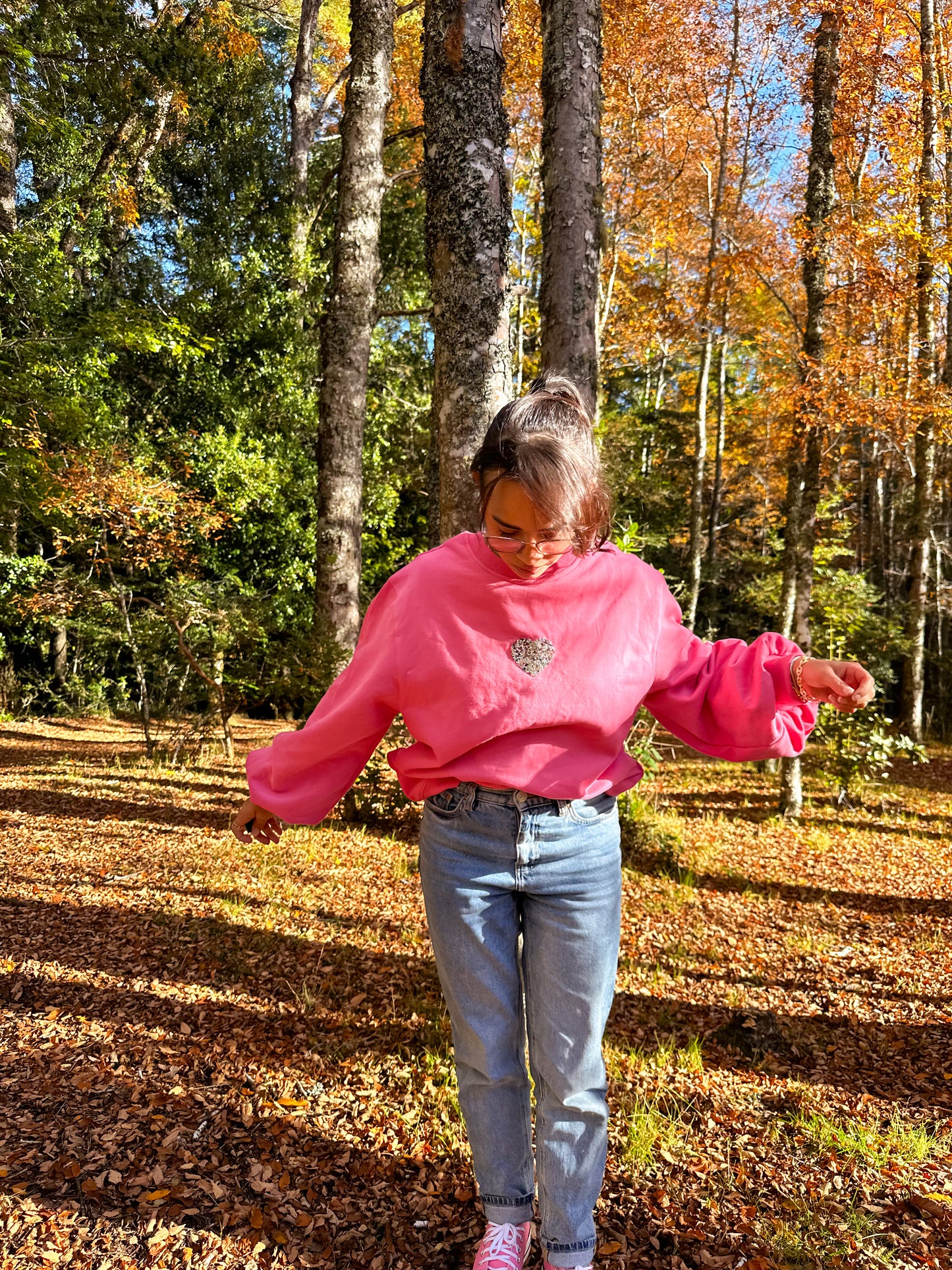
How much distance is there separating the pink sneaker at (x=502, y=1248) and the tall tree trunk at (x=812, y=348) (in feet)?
19.5

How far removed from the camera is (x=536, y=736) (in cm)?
173

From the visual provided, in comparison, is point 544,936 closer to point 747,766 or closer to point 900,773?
point 747,766

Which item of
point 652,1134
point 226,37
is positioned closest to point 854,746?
point 652,1134

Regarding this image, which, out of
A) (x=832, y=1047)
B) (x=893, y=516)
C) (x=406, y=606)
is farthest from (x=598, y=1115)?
(x=893, y=516)

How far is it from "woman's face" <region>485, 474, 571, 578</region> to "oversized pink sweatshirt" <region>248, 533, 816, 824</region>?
5 centimetres

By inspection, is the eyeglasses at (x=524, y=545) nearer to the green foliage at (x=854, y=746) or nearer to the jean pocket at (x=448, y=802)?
the jean pocket at (x=448, y=802)

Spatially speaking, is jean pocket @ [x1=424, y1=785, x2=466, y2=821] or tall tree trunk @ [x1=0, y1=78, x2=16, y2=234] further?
tall tree trunk @ [x1=0, y1=78, x2=16, y2=234]

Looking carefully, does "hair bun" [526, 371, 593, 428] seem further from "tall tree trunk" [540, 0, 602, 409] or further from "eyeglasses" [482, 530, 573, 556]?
"tall tree trunk" [540, 0, 602, 409]

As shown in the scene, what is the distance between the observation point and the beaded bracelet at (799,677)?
1797 mm

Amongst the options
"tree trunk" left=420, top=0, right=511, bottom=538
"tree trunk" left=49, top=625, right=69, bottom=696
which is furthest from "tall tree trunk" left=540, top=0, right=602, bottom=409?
"tree trunk" left=49, top=625, right=69, bottom=696

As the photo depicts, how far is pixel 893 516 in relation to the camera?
17.8 metres

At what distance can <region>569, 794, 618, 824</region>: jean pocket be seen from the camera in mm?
1764

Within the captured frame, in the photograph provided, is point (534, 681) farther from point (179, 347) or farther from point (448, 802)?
point (179, 347)

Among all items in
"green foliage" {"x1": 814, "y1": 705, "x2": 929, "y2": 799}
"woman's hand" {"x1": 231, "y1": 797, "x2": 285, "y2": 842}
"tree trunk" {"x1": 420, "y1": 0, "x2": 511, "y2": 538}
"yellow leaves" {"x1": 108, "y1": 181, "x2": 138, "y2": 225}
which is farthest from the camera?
"yellow leaves" {"x1": 108, "y1": 181, "x2": 138, "y2": 225}
